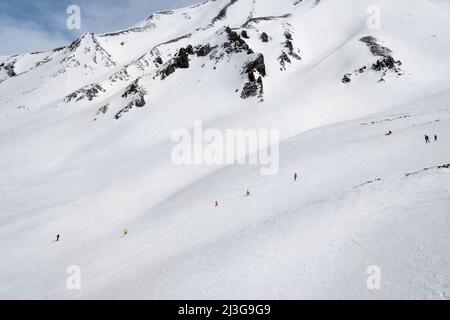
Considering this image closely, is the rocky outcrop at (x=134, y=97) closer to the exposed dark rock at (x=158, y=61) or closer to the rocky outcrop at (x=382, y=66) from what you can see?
the exposed dark rock at (x=158, y=61)

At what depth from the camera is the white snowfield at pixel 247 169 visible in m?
20.4

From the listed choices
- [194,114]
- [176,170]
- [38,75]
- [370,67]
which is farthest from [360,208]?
[38,75]

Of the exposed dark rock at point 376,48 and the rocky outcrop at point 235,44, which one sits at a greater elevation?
the rocky outcrop at point 235,44

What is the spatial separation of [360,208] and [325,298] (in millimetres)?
8775

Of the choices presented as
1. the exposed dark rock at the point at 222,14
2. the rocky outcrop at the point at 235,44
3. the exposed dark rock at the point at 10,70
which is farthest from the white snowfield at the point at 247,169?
the exposed dark rock at the point at 222,14

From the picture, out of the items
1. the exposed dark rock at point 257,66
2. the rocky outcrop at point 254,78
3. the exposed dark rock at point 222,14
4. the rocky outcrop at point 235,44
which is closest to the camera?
the rocky outcrop at point 254,78

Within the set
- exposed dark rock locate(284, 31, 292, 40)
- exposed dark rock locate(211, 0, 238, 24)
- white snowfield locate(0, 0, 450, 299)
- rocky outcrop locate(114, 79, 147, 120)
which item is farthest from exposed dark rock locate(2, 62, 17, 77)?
exposed dark rock locate(284, 31, 292, 40)

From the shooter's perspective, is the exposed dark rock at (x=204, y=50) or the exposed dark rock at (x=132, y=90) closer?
the exposed dark rock at (x=132, y=90)

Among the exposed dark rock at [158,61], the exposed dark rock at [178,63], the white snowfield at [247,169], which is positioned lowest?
the white snowfield at [247,169]

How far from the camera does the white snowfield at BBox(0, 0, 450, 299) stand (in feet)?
66.9

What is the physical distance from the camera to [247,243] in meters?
23.7

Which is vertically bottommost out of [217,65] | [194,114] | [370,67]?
[194,114]

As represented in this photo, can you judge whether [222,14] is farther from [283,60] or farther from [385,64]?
[385,64]

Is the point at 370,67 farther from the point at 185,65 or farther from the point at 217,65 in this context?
the point at 185,65
